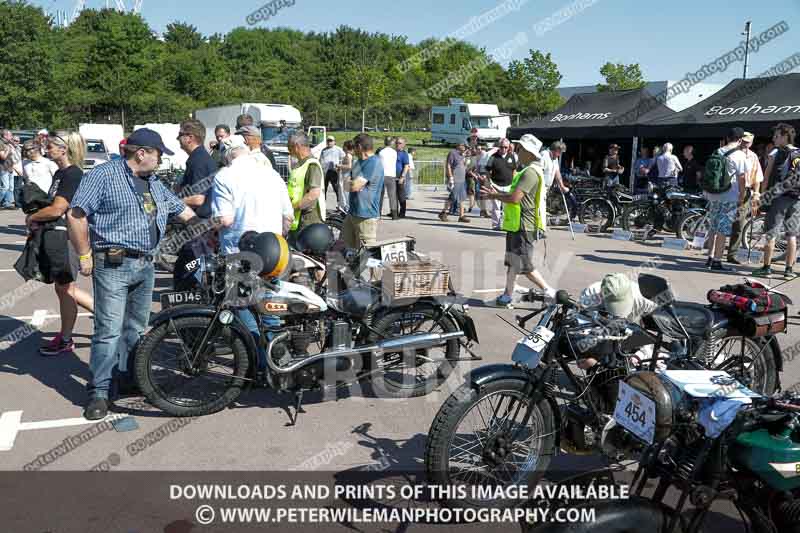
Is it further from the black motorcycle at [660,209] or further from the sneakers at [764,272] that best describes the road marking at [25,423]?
the black motorcycle at [660,209]

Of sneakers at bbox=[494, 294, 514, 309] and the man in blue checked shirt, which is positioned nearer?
the man in blue checked shirt

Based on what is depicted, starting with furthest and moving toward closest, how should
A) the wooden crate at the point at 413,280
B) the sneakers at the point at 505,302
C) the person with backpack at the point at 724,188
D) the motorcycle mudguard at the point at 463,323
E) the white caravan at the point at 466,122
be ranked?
the white caravan at the point at 466,122 < the person with backpack at the point at 724,188 < the sneakers at the point at 505,302 < the motorcycle mudguard at the point at 463,323 < the wooden crate at the point at 413,280

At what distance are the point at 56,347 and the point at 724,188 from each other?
8729 millimetres

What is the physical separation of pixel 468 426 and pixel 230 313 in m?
1.94

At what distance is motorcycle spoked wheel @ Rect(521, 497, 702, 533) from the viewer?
86.1 inches

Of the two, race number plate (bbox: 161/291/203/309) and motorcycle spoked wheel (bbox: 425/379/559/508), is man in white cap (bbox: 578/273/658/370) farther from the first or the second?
race number plate (bbox: 161/291/203/309)

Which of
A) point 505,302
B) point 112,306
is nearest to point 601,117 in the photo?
point 505,302

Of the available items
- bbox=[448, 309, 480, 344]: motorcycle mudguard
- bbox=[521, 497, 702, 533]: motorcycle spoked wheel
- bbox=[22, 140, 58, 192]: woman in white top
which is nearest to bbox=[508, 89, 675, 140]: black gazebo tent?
bbox=[22, 140, 58, 192]: woman in white top

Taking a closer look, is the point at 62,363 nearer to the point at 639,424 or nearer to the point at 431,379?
the point at 431,379

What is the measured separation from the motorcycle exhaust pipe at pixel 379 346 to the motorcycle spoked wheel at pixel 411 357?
0.14 m

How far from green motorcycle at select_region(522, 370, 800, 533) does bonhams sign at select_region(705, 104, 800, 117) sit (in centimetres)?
1334

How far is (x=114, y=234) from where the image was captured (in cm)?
449

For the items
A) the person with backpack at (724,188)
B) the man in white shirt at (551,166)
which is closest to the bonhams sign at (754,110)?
the man in white shirt at (551,166)

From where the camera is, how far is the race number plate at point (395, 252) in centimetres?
562
